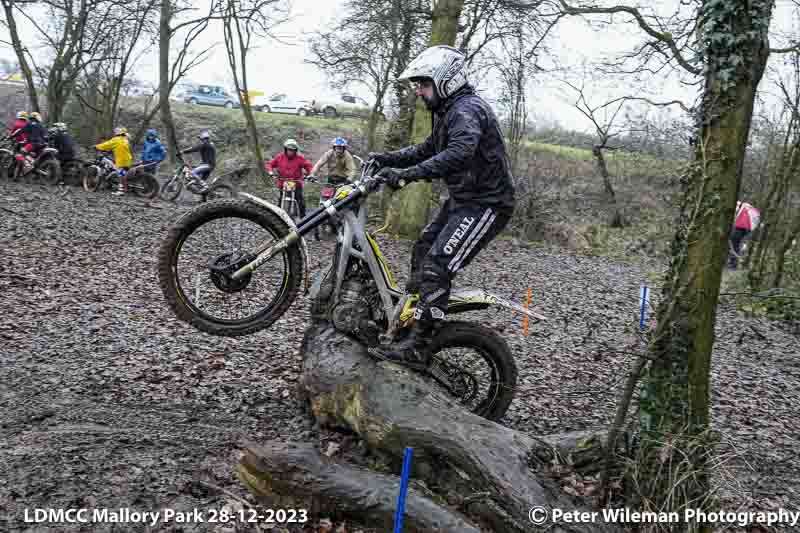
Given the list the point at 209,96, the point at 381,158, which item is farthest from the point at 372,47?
the point at 209,96

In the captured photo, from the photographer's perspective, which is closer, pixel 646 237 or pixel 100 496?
pixel 100 496

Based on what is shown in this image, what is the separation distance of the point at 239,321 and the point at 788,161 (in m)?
12.5

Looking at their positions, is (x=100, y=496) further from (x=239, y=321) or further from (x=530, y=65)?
(x=530, y=65)

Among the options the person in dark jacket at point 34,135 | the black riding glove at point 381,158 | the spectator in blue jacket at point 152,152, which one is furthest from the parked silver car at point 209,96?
the black riding glove at point 381,158

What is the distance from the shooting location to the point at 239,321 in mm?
4582

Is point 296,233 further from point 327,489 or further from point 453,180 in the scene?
point 327,489

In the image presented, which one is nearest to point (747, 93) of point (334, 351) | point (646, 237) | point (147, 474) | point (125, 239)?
point (334, 351)

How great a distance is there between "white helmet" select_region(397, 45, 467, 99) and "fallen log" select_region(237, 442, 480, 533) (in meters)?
2.49

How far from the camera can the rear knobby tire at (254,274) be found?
4.34m

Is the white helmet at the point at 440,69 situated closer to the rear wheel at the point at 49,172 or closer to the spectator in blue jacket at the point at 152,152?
the spectator in blue jacket at the point at 152,152

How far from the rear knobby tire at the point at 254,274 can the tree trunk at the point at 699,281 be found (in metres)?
2.46

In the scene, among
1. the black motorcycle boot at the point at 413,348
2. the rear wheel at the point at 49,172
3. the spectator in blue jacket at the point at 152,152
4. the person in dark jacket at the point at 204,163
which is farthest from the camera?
the spectator in blue jacket at the point at 152,152

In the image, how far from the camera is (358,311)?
14.8 feet

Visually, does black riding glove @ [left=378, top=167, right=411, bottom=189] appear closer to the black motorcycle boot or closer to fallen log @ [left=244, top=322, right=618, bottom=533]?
the black motorcycle boot
